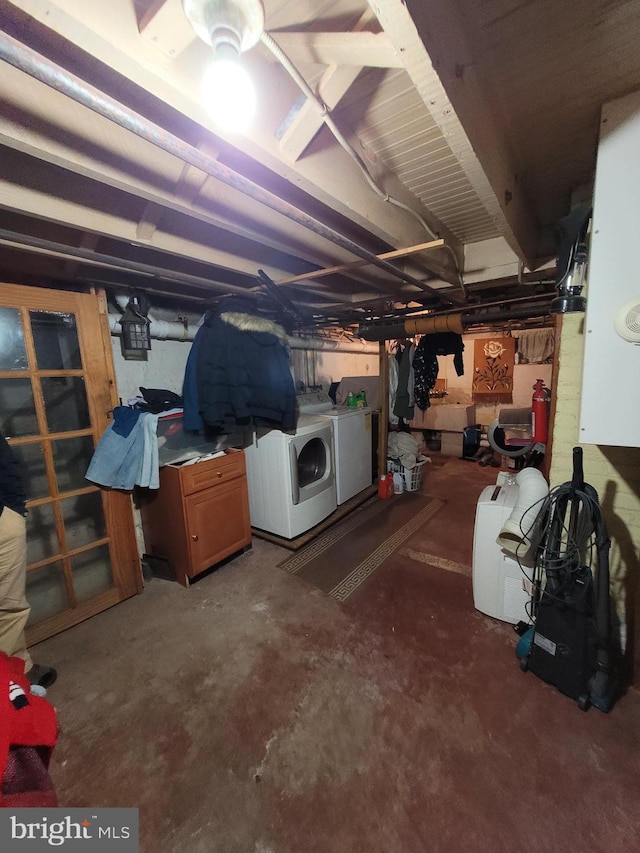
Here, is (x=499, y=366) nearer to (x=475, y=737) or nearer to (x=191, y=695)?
(x=475, y=737)

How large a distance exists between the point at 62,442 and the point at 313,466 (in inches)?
80.2

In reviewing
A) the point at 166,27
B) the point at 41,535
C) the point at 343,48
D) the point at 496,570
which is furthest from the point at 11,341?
the point at 496,570

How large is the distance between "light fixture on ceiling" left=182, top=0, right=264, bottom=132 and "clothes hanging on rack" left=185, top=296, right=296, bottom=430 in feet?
5.98

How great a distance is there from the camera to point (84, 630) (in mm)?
1936

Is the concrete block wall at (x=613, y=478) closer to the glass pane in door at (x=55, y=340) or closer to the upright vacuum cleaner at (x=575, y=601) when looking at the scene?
the upright vacuum cleaner at (x=575, y=601)

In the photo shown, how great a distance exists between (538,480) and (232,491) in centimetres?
208

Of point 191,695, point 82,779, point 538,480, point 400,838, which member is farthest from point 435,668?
point 82,779

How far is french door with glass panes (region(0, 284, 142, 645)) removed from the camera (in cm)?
175

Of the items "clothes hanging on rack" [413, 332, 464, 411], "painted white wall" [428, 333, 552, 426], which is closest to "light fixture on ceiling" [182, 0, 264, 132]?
"clothes hanging on rack" [413, 332, 464, 411]

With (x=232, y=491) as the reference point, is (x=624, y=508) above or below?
above

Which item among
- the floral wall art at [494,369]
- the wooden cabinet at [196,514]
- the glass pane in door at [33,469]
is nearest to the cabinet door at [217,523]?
the wooden cabinet at [196,514]

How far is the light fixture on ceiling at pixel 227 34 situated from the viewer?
52 cm

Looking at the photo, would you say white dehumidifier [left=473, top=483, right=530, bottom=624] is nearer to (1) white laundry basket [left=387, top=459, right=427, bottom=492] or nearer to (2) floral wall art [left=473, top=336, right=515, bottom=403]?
(1) white laundry basket [left=387, top=459, right=427, bottom=492]

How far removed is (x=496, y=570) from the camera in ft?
6.15
